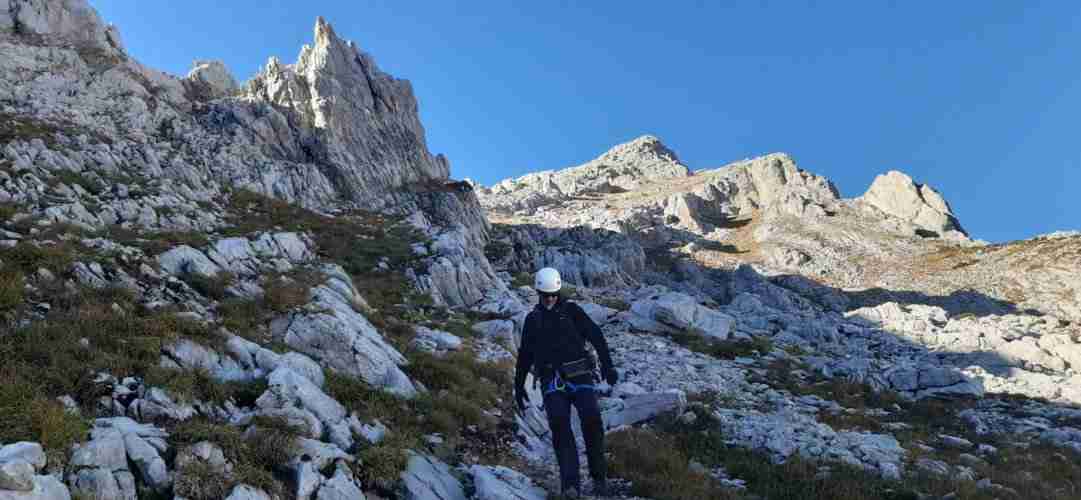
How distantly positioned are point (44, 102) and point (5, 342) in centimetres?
2906

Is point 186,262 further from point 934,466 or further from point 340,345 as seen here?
point 934,466

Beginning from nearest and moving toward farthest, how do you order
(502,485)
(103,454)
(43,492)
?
(43,492) → (103,454) → (502,485)

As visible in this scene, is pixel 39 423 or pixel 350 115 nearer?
pixel 39 423

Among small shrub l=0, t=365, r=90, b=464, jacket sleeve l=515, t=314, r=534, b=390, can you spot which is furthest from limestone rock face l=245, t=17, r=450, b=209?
small shrub l=0, t=365, r=90, b=464

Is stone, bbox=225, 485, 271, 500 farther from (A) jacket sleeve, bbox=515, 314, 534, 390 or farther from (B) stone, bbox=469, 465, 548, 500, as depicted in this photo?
(A) jacket sleeve, bbox=515, 314, 534, 390

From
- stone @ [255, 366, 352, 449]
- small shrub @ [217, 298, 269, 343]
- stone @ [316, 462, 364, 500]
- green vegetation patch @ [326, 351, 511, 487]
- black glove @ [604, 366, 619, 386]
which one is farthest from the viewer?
small shrub @ [217, 298, 269, 343]

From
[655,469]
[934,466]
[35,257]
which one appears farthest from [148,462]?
[934,466]

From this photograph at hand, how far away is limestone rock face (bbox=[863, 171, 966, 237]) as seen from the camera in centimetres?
8050

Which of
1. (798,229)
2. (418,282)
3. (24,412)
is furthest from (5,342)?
(798,229)

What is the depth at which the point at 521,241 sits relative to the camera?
48.1 meters

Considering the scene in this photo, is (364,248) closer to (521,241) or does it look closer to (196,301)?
(196,301)

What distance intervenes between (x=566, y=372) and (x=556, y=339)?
1.62ft

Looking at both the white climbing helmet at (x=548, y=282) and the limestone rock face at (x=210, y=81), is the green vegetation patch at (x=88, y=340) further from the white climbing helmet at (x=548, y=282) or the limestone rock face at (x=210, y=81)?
the limestone rock face at (x=210, y=81)

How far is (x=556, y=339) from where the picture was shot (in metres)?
8.06
